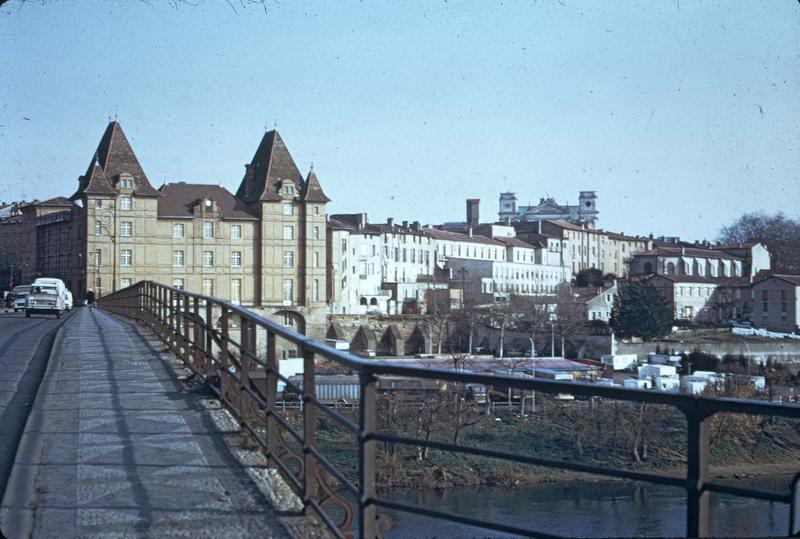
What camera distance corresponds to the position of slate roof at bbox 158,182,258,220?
195 ft

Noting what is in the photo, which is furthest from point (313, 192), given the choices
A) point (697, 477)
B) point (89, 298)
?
point (697, 477)

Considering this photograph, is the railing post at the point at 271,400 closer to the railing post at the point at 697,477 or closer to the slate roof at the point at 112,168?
the railing post at the point at 697,477

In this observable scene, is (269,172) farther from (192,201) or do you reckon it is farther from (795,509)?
(795,509)

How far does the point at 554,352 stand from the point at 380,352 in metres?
17.1

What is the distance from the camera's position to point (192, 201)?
2351 inches

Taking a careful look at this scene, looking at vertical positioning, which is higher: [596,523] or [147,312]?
[147,312]

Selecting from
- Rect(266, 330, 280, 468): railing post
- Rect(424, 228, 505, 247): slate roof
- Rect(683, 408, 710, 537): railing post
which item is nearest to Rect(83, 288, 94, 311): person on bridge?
Rect(266, 330, 280, 468): railing post

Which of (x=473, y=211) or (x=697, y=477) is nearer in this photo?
(x=697, y=477)

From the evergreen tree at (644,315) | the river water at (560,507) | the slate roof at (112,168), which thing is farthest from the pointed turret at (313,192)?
the river water at (560,507)

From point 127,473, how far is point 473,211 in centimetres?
11761

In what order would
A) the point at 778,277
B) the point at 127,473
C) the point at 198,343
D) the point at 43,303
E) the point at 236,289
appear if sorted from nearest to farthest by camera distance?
the point at 127,473
the point at 198,343
the point at 778,277
the point at 43,303
the point at 236,289

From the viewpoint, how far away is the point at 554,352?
48.9 metres

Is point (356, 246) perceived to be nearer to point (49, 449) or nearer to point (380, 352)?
point (380, 352)

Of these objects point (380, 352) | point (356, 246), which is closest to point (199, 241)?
point (380, 352)
